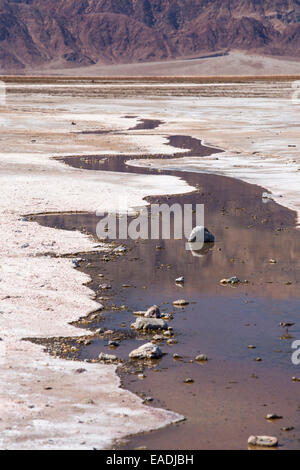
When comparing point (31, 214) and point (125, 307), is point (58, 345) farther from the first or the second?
point (31, 214)

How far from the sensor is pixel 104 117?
45156 mm

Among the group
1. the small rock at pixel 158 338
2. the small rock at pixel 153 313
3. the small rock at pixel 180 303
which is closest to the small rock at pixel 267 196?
the small rock at pixel 180 303

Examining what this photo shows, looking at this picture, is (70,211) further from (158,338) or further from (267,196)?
(158,338)

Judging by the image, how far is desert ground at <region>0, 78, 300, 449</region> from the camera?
6754 mm

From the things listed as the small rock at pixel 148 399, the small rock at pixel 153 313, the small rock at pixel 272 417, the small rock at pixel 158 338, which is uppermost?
the small rock at pixel 153 313

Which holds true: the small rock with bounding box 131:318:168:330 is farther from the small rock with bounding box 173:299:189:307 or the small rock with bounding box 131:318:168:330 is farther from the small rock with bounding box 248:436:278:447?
the small rock with bounding box 248:436:278:447

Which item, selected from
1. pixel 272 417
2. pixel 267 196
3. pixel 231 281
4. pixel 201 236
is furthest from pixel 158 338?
pixel 267 196

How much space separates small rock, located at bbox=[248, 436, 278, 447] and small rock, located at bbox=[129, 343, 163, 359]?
79.9 inches

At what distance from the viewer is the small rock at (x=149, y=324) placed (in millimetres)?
9102

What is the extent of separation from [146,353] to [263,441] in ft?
7.04

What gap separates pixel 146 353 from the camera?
26.9 feet

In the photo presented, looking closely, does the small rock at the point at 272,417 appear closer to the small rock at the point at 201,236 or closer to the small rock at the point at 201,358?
the small rock at the point at 201,358

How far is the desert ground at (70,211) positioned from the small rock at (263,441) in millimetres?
712
